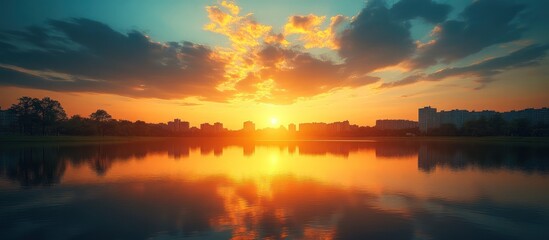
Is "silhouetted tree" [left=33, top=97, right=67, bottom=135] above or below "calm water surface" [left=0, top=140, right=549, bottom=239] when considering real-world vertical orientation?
above

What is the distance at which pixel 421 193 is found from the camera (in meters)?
24.9

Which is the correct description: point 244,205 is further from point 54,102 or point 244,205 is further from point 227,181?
point 54,102

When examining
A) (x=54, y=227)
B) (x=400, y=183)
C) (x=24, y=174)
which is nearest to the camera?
(x=54, y=227)

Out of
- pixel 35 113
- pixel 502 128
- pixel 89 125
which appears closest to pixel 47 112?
pixel 35 113

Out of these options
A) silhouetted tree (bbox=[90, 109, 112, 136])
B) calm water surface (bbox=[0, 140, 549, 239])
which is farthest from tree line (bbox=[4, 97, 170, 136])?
calm water surface (bbox=[0, 140, 549, 239])

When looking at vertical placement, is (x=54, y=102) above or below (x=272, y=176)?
above

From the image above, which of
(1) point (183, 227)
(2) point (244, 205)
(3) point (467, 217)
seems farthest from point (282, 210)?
(3) point (467, 217)

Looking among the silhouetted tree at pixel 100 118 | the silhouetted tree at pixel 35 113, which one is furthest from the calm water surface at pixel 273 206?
the silhouetted tree at pixel 100 118

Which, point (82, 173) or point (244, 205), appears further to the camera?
point (82, 173)

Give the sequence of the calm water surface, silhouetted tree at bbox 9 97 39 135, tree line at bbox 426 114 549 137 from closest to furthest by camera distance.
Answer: the calm water surface → silhouetted tree at bbox 9 97 39 135 → tree line at bbox 426 114 549 137

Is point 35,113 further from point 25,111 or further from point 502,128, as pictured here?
point 502,128

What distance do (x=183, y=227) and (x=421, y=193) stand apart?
19.8 metres

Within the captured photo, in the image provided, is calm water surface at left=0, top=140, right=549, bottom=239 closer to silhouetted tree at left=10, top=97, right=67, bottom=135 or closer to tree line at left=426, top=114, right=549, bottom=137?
silhouetted tree at left=10, top=97, right=67, bottom=135

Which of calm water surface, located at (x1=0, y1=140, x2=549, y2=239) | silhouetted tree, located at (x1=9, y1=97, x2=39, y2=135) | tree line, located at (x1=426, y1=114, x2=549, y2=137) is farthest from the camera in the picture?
tree line, located at (x1=426, y1=114, x2=549, y2=137)
